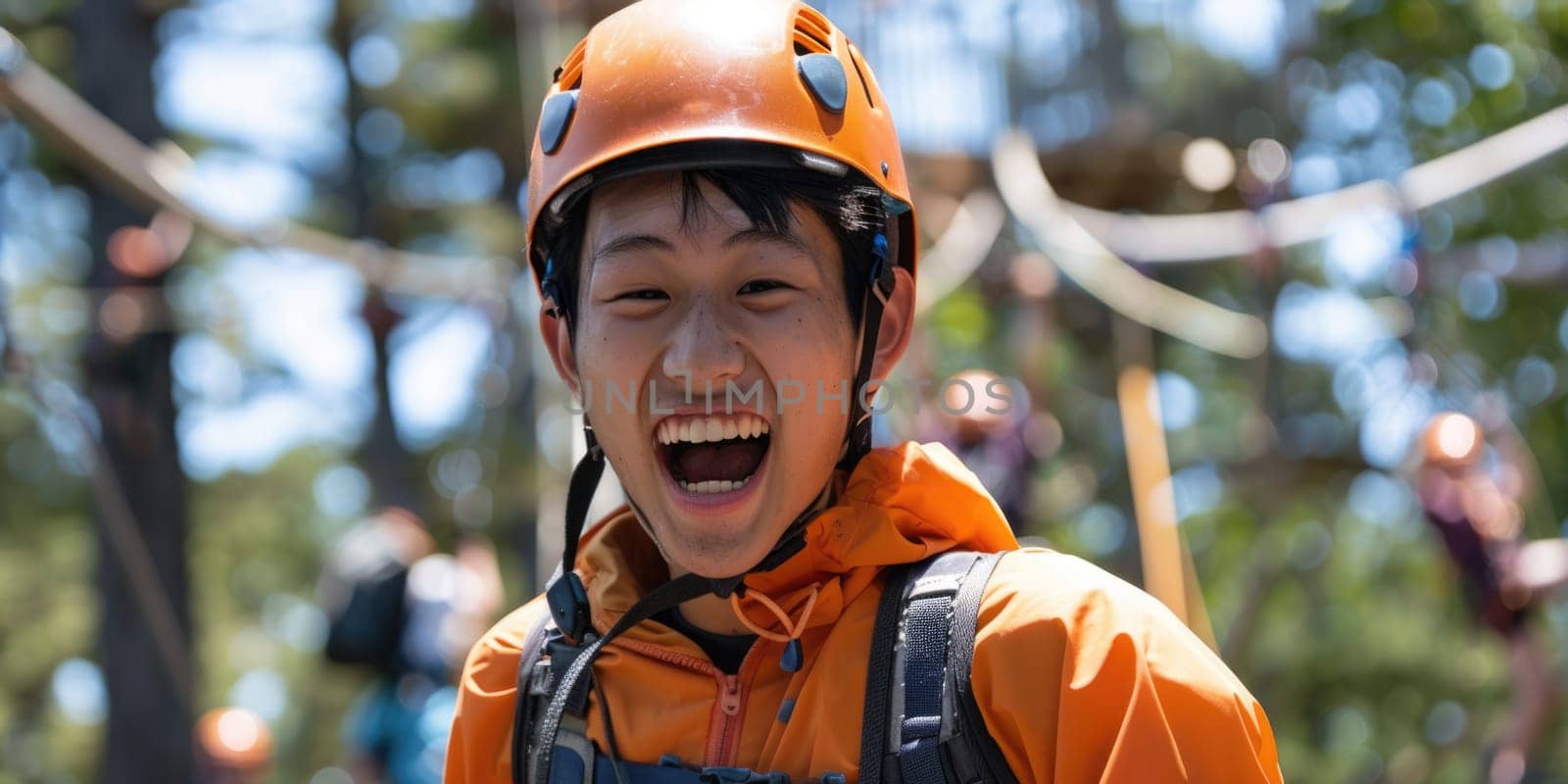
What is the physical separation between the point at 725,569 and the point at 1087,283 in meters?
6.76

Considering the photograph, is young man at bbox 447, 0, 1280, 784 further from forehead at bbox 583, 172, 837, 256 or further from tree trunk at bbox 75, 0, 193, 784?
tree trunk at bbox 75, 0, 193, 784

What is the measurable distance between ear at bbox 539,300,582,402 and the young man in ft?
0.18

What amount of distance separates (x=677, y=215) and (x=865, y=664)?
624mm

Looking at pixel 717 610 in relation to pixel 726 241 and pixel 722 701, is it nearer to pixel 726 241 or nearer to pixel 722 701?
pixel 722 701

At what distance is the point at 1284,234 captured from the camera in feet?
23.8

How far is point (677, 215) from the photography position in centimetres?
201

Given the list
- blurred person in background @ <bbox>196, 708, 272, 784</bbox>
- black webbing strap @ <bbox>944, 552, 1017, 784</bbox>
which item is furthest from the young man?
blurred person in background @ <bbox>196, 708, 272, 784</bbox>

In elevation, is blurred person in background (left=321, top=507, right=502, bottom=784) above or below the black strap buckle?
below

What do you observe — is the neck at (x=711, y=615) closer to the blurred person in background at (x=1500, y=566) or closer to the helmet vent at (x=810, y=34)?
the helmet vent at (x=810, y=34)

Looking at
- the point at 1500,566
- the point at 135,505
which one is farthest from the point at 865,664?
the point at 135,505

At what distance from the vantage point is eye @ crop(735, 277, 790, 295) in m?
2.02

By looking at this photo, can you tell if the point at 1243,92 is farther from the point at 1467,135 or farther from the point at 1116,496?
the point at 1116,496

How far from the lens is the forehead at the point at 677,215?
200cm

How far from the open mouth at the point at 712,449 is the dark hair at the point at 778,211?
0.77 feet
